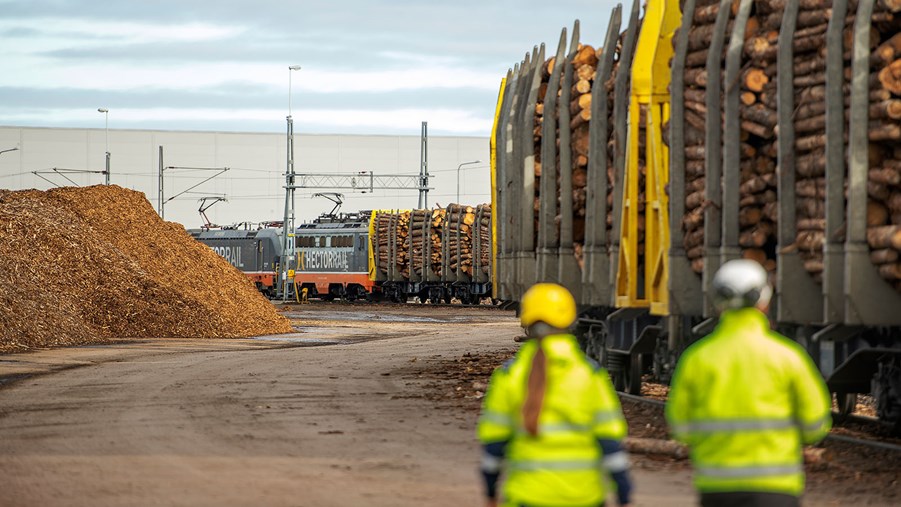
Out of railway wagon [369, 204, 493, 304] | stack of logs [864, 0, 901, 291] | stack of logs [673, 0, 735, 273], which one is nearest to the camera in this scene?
stack of logs [864, 0, 901, 291]

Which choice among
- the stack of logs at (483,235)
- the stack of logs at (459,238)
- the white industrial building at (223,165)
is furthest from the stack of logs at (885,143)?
the white industrial building at (223,165)

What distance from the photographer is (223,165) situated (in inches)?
3447

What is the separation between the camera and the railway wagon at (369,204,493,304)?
170 feet

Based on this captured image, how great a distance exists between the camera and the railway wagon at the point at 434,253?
51.9m

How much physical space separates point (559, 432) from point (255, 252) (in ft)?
195

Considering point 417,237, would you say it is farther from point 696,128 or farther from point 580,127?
point 696,128

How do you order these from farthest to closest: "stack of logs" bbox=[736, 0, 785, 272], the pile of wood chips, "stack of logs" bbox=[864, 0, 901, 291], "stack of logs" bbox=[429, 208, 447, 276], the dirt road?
"stack of logs" bbox=[429, 208, 447, 276] < the pile of wood chips < "stack of logs" bbox=[736, 0, 785, 272] < "stack of logs" bbox=[864, 0, 901, 291] < the dirt road

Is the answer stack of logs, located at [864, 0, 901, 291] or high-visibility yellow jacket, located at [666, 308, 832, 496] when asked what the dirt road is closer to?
stack of logs, located at [864, 0, 901, 291]

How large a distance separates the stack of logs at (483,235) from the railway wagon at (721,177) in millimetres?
32364

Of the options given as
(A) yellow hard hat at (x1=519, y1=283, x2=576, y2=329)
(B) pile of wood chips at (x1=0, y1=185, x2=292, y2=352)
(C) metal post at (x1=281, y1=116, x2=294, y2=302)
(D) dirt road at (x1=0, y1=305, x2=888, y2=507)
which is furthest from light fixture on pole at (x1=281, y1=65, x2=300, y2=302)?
(A) yellow hard hat at (x1=519, y1=283, x2=576, y2=329)

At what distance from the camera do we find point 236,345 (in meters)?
29.3

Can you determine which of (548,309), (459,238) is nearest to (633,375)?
(548,309)

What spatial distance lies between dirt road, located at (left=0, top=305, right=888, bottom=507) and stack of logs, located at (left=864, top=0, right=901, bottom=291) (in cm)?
218

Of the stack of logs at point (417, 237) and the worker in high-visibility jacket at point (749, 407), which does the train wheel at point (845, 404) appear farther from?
the stack of logs at point (417, 237)
